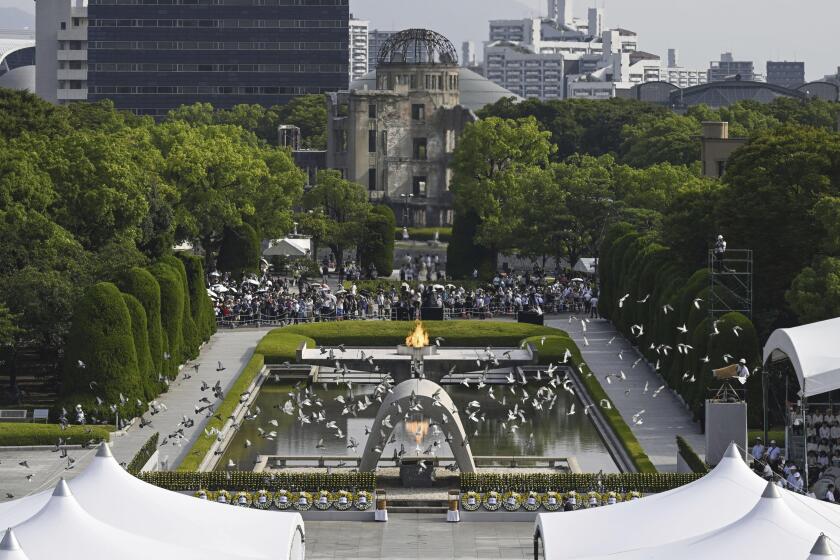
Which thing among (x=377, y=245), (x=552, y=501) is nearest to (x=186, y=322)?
(x=552, y=501)

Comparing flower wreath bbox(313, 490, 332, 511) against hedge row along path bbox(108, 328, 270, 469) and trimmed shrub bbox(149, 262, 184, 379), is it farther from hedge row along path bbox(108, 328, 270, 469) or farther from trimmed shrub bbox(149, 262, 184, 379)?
trimmed shrub bbox(149, 262, 184, 379)

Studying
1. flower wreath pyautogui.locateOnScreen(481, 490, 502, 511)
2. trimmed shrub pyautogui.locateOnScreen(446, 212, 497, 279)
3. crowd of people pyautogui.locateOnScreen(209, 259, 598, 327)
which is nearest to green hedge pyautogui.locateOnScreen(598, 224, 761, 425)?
crowd of people pyautogui.locateOnScreen(209, 259, 598, 327)

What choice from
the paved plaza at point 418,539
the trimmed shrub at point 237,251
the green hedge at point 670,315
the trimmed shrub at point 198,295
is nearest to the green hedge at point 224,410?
the trimmed shrub at point 198,295

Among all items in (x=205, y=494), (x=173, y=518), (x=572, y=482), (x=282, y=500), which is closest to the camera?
(x=173, y=518)

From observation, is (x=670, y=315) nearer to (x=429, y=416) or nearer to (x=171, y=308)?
(x=171, y=308)

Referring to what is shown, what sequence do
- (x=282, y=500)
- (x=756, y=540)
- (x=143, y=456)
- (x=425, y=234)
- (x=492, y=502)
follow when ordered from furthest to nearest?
1. (x=425, y=234)
2. (x=143, y=456)
3. (x=492, y=502)
4. (x=282, y=500)
5. (x=756, y=540)
